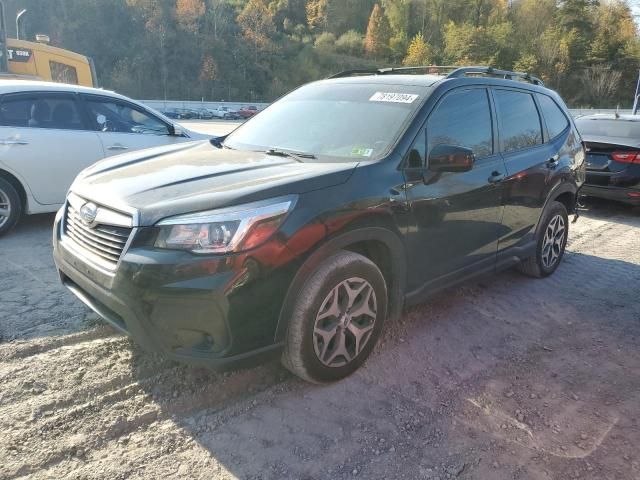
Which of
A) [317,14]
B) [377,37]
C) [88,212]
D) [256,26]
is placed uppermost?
[317,14]

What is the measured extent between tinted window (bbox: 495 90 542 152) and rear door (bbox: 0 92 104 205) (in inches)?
171

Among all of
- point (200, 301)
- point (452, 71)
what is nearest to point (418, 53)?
point (452, 71)

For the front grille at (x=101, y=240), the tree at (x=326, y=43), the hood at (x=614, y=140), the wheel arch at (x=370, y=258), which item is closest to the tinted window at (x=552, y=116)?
the wheel arch at (x=370, y=258)

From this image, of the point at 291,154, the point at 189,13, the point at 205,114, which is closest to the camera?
the point at 291,154

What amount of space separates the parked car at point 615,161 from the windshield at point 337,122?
17.9ft

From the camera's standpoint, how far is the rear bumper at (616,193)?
7.36 meters

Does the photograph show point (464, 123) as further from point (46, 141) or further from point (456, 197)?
point (46, 141)

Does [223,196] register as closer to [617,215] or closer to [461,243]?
[461,243]

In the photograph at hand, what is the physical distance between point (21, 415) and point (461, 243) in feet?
9.28

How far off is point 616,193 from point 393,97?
5.58m

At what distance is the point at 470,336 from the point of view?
3684mm

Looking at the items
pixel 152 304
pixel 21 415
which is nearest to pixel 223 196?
pixel 152 304

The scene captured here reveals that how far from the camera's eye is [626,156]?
741cm

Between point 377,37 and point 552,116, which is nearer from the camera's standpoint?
point 552,116
